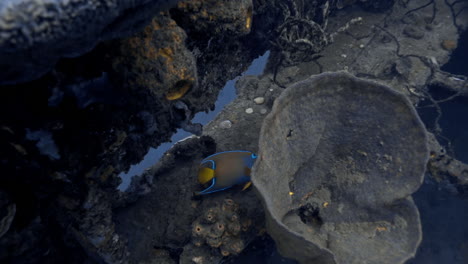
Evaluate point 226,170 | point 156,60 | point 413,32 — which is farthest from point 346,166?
point 413,32

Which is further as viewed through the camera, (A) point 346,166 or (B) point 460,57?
(B) point 460,57

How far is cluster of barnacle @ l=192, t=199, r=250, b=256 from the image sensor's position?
9.35ft

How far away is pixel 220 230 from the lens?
285 centimetres

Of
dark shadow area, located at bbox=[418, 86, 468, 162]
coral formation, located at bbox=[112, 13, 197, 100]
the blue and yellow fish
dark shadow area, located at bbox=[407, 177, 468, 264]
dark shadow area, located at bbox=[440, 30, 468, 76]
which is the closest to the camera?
coral formation, located at bbox=[112, 13, 197, 100]

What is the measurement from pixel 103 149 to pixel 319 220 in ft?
7.75

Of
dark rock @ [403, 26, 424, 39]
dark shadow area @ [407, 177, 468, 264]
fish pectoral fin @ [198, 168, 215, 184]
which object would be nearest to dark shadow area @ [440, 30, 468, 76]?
dark rock @ [403, 26, 424, 39]

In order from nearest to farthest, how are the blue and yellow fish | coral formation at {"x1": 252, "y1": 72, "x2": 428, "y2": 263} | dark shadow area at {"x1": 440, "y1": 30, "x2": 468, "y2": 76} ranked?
coral formation at {"x1": 252, "y1": 72, "x2": 428, "y2": 263} → the blue and yellow fish → dark shadow area at {"x1": 440, "y1": 30, "x2": 468, "y2": 76}

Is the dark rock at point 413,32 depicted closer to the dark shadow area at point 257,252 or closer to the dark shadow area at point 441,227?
the dark shadow area at point 441,227

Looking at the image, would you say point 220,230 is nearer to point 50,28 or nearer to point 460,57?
point 50,28

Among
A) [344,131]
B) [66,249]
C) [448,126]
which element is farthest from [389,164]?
[448,126]

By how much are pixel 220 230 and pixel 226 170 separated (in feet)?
2.07

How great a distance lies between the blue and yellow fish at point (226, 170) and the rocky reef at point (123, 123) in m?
0.24

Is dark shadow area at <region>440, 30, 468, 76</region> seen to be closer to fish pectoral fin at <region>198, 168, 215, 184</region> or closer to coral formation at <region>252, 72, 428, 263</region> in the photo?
coral formation at <region>252, 72, 428, 263</region>

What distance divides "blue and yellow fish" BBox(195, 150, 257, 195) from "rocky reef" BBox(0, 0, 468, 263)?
24 centimetres
